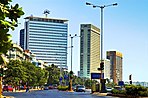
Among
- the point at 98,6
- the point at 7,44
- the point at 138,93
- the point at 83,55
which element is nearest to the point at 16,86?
the point at 98,6

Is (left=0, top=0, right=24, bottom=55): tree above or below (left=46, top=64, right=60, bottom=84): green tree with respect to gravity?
below

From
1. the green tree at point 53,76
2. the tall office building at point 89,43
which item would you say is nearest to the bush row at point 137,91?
the tall office building at point 89,43

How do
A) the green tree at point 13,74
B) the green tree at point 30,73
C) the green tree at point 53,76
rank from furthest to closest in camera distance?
the green tree at point 53,76
the green tree at point 30,73
the green tree at point 13,74

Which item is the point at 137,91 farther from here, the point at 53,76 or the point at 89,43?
the point at 53,76

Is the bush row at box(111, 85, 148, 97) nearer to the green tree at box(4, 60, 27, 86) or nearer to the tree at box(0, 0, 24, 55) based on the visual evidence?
the tree at box(0, 0, 24, 55)

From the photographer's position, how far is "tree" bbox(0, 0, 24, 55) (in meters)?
8.12

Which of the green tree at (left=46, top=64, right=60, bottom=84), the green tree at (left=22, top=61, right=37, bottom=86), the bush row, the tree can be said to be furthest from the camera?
the green tree at (left=46, top=64, right=60, bottom=84)

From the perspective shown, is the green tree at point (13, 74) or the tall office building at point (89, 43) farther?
the tall office building at point (89, 43)

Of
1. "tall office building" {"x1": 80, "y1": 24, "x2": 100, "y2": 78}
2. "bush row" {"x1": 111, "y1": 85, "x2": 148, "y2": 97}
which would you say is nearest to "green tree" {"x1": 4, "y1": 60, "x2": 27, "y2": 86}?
"tall office building" {"x1": 80, "y1": 24, "x2": 100, "y2": 78}

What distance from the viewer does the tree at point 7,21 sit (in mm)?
8117

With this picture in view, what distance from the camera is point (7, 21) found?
27.4 ft

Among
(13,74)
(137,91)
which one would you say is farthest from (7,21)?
(13,74)

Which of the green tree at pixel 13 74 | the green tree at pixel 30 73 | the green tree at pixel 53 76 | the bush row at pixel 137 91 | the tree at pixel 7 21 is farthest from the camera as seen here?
the green tree at pixel 53 76

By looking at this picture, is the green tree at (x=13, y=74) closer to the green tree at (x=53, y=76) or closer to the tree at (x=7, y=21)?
the green tree at (x=53, y=76)
